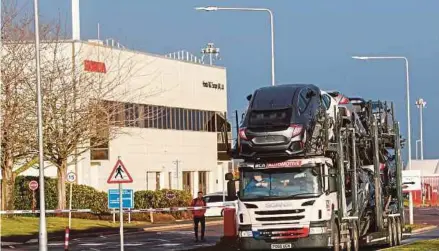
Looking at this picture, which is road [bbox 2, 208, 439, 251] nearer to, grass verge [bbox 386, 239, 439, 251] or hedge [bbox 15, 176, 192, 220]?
grass verge [bbox 386, 239, 439, 251]

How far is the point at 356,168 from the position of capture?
1195 inches

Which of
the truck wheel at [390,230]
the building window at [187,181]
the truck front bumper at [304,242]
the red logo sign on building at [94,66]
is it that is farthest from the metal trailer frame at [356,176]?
the building window at [187,181]

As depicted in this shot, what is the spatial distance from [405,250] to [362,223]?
4.56ft

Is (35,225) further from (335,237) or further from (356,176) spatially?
(335,237)

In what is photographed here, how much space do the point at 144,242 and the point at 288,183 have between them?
577 inches

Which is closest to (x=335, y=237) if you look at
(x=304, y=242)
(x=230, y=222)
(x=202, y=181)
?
(x=304, y=242)

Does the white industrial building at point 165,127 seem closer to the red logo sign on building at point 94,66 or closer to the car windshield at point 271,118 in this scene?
the red logo sign on building at point 94,66

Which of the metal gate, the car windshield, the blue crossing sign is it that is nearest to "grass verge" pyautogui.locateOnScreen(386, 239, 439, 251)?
the car windshield

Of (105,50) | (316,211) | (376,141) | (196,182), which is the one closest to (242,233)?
(316,211)

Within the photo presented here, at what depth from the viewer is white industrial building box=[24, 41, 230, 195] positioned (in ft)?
218

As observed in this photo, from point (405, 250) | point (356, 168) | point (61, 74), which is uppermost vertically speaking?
point (61, 74)

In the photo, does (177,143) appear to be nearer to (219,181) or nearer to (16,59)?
(219,181)

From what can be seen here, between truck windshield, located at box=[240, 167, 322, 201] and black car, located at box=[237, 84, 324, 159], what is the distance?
584mm

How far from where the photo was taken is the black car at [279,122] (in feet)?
89.7
